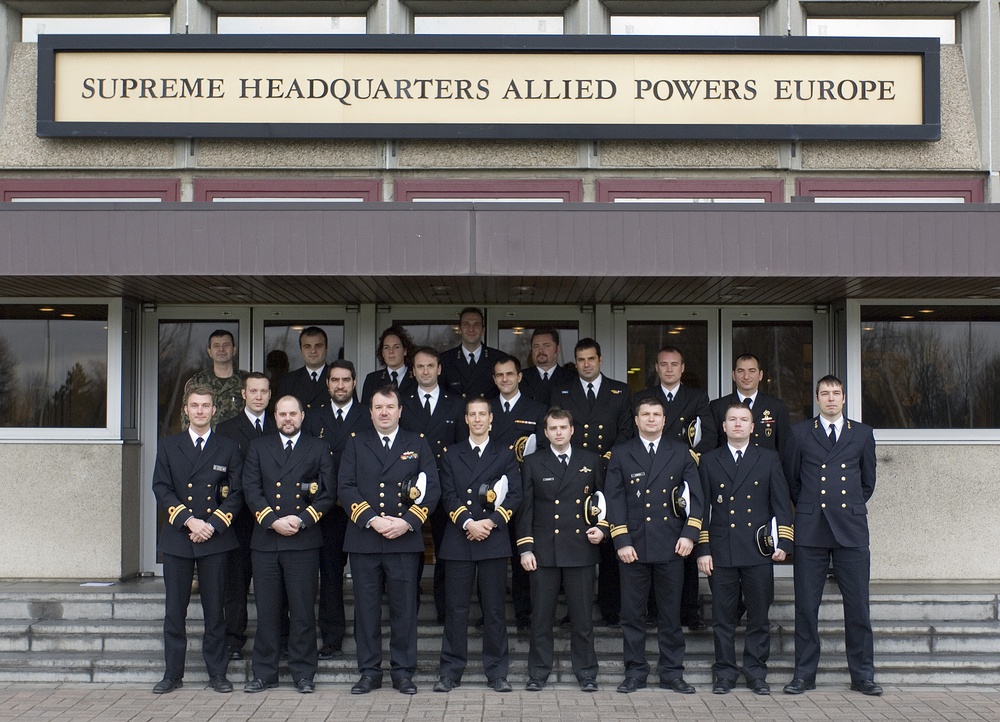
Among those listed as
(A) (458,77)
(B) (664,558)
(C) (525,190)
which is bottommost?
(B) (664,558)

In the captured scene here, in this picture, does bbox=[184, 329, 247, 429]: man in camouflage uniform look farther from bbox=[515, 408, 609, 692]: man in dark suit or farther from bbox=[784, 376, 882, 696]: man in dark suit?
bbox=[784, 376, 882, 696]: man in dark suit

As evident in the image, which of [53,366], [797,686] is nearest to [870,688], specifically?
[797,686]

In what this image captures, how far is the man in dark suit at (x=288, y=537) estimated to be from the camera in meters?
7.25

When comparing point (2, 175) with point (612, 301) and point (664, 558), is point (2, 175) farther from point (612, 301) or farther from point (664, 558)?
point (664, 558)

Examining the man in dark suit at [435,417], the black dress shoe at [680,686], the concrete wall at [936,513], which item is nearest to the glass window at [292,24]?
the man in dark suit at [435,417]

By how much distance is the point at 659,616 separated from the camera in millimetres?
7355

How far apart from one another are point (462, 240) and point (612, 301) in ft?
7.88

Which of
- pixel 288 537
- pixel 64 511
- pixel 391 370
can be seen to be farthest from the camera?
pixel 64 511

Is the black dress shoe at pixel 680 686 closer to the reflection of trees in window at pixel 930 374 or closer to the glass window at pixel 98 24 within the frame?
the reflection of trees in window at pixel 930 374

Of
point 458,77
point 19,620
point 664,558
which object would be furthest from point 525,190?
point 19,620

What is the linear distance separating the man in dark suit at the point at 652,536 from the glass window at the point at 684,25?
4.62 meters

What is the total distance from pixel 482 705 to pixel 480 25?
6503 millimetres

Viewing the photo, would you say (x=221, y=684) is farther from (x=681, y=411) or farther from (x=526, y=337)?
(x=526, y=337)

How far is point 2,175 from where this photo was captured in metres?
9.88
